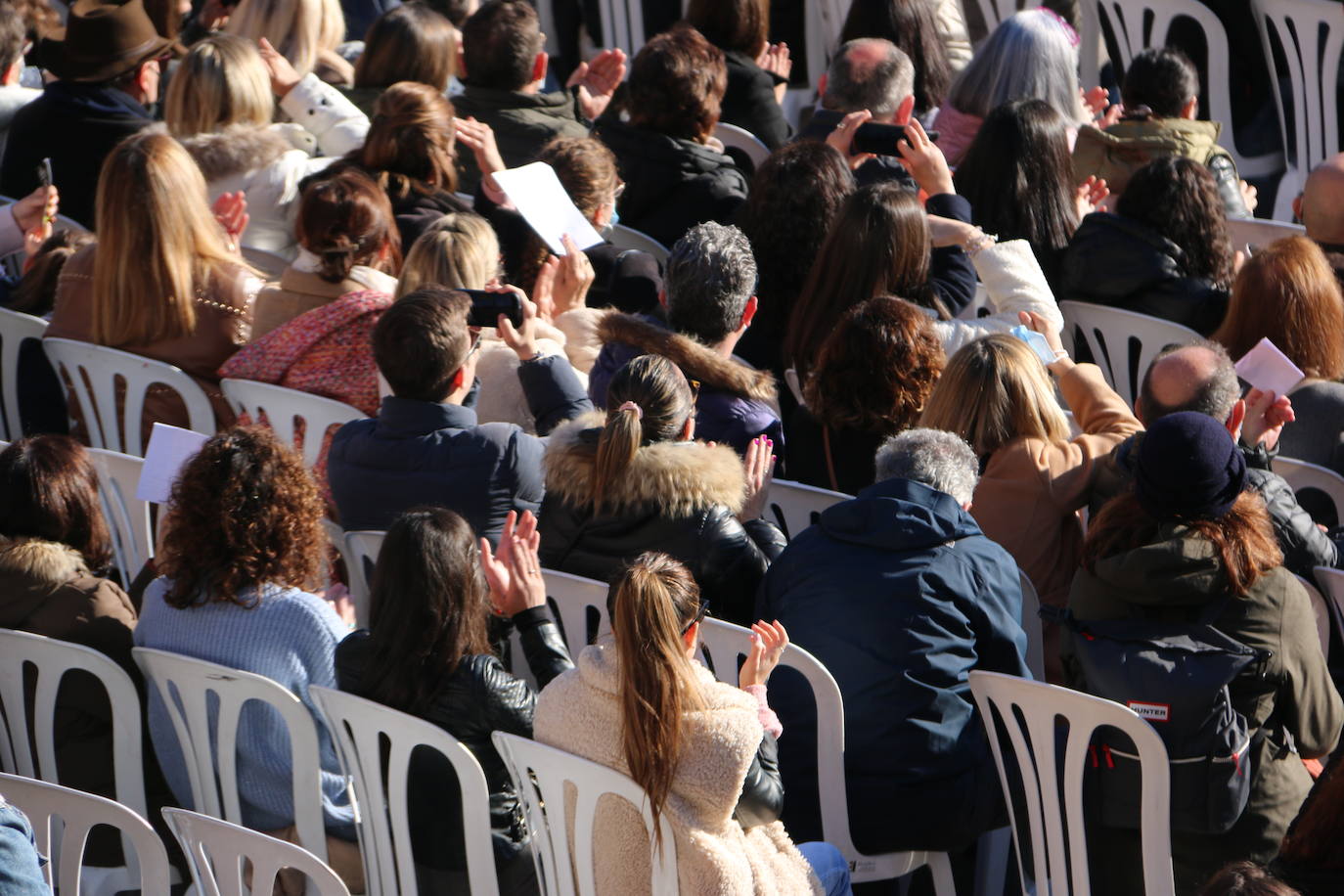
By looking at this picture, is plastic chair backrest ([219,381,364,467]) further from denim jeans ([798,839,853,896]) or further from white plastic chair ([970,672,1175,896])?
white plastic chair ([970,672,1175,896])

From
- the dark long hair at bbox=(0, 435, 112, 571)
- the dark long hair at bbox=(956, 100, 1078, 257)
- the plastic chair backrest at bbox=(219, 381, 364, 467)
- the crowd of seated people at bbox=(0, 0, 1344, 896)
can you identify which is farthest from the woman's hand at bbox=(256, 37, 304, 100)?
the dark long hair at bbox=(0, 435, 112, 571)

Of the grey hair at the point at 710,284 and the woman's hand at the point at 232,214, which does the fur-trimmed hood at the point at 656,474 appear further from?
the woman's hand at the point at 232,214

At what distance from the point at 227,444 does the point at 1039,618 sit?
1.84 metres

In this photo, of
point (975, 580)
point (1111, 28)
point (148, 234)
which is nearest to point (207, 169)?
point (148, 234)

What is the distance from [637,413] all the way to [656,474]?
0.14 m

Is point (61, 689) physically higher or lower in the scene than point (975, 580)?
lower

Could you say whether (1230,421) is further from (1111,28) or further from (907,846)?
(1111,28)

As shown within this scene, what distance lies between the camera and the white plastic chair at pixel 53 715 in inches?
129

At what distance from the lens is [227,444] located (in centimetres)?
346

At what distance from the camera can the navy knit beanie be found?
11.1ft

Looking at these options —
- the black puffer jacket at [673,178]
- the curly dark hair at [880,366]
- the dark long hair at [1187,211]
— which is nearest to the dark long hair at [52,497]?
the curly dark hair at [880,366]

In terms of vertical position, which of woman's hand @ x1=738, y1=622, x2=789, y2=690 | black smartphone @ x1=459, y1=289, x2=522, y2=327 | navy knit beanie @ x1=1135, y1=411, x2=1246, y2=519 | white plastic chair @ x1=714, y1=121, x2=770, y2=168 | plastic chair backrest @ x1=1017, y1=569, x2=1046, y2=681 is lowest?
plastic chair backrest @ x1=1017, y1=569, x2=1046, y2=681

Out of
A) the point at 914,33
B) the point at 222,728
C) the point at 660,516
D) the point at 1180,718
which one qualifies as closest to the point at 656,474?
the point at 660,516

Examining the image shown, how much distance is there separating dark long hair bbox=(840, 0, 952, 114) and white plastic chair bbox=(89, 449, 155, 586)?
374 cm
